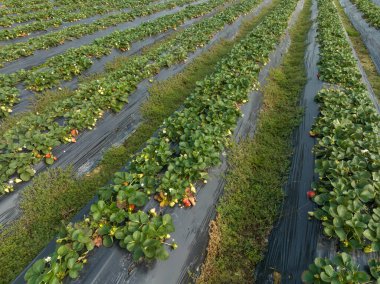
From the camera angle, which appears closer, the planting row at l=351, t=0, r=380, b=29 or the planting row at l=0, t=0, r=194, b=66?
the planting row at l=0, t=0, r=194, b=66

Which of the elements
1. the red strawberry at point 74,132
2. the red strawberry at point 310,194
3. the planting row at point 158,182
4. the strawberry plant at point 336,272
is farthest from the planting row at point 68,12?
the strawberry plant at point 336,272

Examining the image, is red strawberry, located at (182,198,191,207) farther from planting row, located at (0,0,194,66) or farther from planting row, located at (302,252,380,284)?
planting row, located at (0,0,194,66)

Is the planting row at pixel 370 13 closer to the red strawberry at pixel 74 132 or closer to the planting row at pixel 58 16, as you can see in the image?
the planting row at pixel 58 16

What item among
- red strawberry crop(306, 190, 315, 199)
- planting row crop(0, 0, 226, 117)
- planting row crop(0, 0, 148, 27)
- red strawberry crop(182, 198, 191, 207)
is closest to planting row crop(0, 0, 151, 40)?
Answer: planting row crop(0, 0, 148, 27)

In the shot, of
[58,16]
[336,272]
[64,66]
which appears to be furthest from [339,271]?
[58,16]

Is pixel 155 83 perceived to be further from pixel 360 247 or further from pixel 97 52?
pixel 360 247

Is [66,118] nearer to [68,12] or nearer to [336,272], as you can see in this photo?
[336,272]
